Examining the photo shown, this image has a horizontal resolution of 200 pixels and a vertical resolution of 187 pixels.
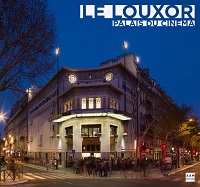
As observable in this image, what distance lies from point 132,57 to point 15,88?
4343 centimetres

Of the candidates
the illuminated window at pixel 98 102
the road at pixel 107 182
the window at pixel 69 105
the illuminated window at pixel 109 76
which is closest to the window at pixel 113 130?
the illuminated window at pixel 98 102

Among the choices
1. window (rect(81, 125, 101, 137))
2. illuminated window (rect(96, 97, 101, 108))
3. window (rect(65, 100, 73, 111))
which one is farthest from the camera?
window (rect(65, 100, 73, 111))

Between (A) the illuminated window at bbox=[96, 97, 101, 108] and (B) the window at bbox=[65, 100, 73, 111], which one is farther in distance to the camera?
(B) the window at bbox=[65, 100, 73, 111]

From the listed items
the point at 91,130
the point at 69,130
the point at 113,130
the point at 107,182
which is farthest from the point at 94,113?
the point at 107,182

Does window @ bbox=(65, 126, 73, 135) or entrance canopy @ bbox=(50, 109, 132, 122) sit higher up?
entrance canopy @ bbox=(50, 109, 132, 122)

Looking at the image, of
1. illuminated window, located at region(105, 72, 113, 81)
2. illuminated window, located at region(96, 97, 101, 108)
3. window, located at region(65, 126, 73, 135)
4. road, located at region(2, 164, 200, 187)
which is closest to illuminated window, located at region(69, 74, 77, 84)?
illuminated window, located at region(105, 72, 113, 81)

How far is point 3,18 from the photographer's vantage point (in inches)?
1088

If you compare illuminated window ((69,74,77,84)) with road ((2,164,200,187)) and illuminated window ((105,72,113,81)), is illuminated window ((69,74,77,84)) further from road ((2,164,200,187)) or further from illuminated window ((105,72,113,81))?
road ((2,164,200,187))

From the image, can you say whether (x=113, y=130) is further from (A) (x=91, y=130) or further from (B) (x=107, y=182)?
(B) (x=107, y=182)

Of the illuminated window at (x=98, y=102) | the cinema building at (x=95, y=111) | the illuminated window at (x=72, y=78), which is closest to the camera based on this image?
the cinema building at (x=95, y=111)

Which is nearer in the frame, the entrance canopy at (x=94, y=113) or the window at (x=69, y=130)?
the entrance canopy at (x=94, y=113)

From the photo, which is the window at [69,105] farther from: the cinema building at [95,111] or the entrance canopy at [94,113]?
the entrance canopy at [94,113]

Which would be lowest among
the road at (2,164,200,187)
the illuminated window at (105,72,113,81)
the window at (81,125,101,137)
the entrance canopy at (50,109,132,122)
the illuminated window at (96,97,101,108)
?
the road at (2,164,200,187)

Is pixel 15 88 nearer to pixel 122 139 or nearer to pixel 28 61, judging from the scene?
pixel 28 61
